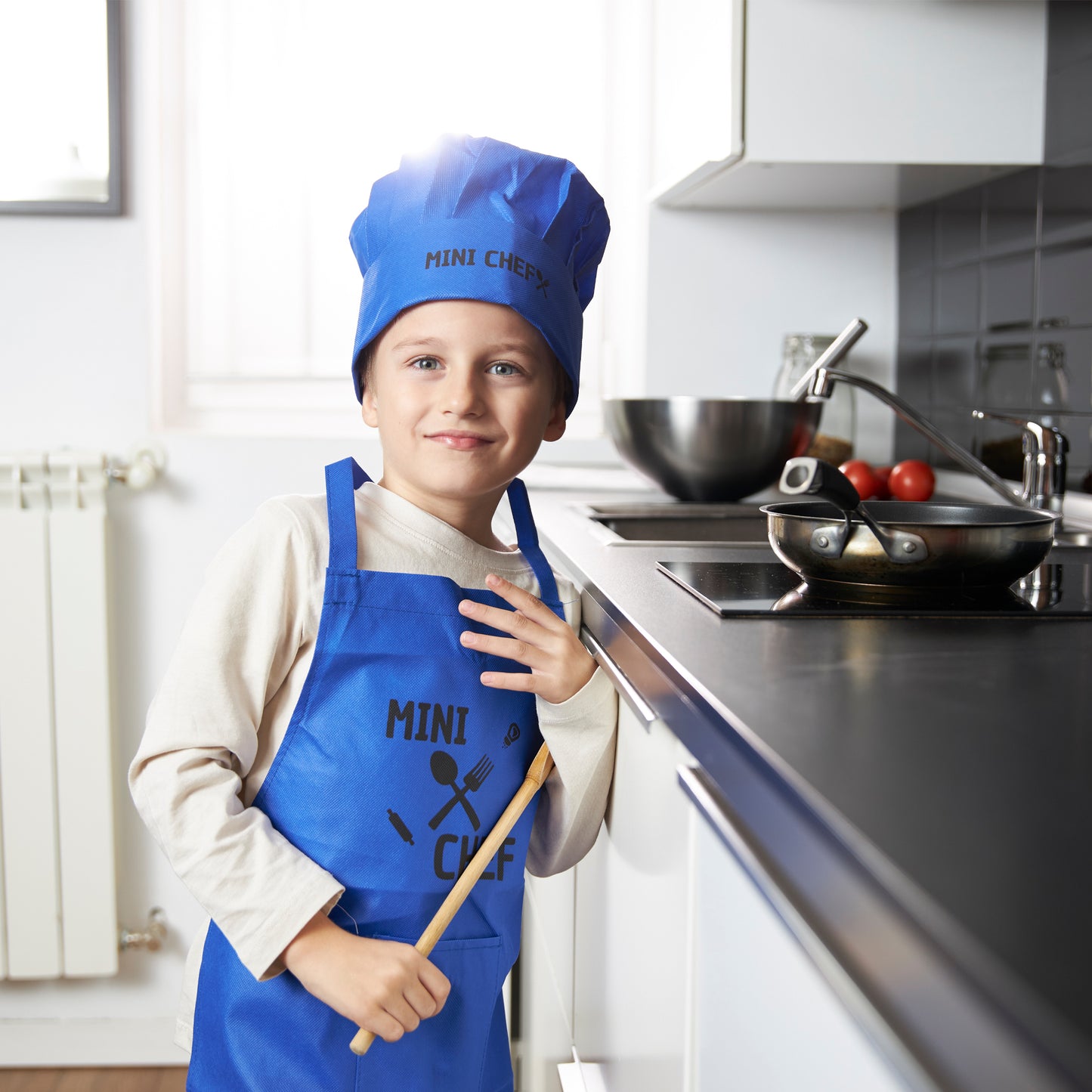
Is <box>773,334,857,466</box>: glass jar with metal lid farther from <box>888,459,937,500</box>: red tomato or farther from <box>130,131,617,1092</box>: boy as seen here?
<box>130,131,617,1092</box>: boy

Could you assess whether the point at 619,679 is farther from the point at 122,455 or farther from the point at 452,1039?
the point at 122,455

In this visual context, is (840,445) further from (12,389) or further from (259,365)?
(12,389)

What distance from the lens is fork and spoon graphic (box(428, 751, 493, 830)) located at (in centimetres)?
91

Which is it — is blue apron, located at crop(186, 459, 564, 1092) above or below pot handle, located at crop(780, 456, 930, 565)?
below

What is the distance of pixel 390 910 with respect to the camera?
35.5 inches

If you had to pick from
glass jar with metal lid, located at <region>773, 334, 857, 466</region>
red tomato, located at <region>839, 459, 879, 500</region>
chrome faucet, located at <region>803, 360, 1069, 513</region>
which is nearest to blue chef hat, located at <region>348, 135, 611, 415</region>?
chrome faucet, located at <region>803, 360, 1069, 513</region>

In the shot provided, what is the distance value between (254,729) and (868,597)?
48 cm

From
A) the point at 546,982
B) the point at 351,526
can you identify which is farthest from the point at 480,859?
the point at 546,982

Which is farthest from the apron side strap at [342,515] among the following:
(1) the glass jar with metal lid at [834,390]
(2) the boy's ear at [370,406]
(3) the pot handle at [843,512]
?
(1) the glass jar with metal lid at [834,390]

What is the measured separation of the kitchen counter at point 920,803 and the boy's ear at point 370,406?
0.36 metres

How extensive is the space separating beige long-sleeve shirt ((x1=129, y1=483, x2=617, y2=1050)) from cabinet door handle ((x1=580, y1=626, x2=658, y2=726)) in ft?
0.09

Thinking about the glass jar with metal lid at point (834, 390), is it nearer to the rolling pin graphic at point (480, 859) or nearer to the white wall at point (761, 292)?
the white wall at point (761, 292)

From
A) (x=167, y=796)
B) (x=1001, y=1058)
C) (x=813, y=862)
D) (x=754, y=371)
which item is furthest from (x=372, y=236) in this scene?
(x=754, y=371)

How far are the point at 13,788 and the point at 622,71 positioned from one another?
1743 millimetres
